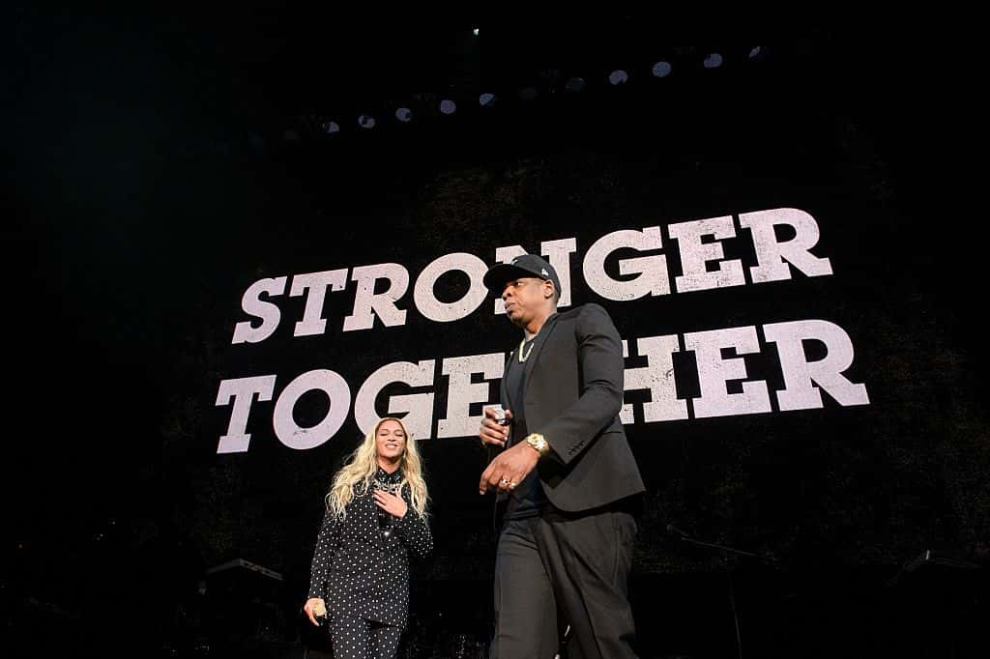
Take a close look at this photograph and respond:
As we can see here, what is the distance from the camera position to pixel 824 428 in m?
3.94

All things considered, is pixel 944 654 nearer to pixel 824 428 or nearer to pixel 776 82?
pixel 824 428

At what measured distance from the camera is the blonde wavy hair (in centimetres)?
318

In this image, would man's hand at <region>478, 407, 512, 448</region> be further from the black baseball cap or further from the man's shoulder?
the black baseball cap

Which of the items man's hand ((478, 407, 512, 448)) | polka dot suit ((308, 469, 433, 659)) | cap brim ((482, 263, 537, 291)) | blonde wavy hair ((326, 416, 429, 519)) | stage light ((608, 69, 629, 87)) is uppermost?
stage light ((608, 69, 629, 87))

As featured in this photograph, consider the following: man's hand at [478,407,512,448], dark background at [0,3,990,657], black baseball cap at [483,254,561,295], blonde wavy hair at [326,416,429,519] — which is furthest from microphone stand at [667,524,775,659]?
man's hand at [478,407,512,448]

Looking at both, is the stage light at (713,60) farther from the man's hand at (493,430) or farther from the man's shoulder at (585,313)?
the man's hand at (493,430)

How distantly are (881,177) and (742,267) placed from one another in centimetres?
112

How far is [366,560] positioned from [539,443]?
5.39ft

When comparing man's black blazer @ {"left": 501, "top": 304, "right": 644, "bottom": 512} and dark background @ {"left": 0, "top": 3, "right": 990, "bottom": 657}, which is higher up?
dark background @ {"left": 0, "top": 3, "right": 990, "bottom": 657}

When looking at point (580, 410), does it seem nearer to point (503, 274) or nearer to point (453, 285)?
point (503, 274)

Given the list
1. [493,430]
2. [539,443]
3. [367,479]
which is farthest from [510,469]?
[367,479]

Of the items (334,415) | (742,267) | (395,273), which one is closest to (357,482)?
(334,415)

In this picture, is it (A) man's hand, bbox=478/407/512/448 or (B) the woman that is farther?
(B) the woman

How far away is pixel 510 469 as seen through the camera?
5.31 feet
